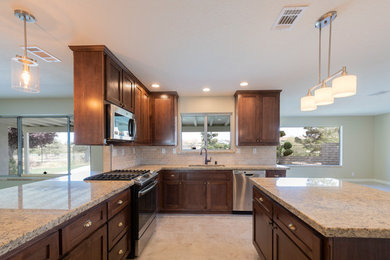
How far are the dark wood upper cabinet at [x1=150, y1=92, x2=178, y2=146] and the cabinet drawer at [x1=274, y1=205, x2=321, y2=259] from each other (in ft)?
8.53

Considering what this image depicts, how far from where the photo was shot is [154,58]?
223cm

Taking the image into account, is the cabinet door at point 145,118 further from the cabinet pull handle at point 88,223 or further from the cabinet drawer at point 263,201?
the cabinet drawer at point 263,201

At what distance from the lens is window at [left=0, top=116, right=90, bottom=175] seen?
13.7 feet

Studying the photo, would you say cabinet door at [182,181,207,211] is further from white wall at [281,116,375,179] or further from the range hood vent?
white wall at [281,116,375,179]

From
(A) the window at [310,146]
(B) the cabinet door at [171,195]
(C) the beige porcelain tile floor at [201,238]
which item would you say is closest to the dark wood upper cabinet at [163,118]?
(B) the cabinet door at [171,195]

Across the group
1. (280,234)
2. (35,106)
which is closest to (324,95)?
(280,234)

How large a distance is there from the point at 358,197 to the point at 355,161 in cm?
706

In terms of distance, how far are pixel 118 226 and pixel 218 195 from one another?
6.70 ft

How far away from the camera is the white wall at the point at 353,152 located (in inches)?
260

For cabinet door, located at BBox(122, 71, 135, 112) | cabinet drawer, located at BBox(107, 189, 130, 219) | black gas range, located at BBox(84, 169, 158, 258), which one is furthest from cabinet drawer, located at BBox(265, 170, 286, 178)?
cabinet door, located at BBox(122, 71, 135, 112)

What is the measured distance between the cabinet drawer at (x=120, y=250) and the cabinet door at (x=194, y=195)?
154 centimetres

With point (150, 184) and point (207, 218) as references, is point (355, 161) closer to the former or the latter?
point (207, 218)

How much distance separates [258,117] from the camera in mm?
3598

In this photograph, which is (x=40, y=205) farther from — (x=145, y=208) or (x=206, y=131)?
(x=206, y=131)
